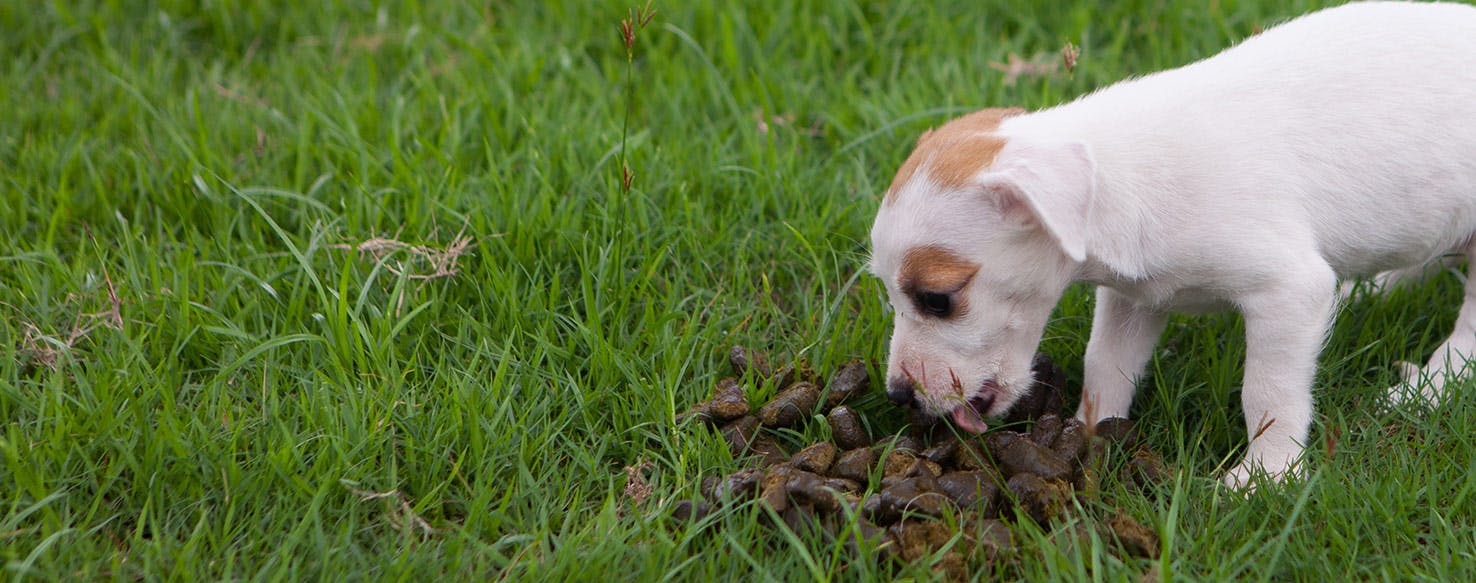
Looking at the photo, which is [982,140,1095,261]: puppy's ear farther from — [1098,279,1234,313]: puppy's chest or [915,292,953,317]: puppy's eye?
[1098,279,1234,313]: puppy's chest

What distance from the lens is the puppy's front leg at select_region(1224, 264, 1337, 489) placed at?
3.52m

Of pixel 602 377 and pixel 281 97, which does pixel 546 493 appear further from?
pixel 281 97

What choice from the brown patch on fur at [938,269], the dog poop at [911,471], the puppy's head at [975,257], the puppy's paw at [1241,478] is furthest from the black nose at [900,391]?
the puppy's paw at [1241,478]

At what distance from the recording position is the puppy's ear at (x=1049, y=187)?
324cm

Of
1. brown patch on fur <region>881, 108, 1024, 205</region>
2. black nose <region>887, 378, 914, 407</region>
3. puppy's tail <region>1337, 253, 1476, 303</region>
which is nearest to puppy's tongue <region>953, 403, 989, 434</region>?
black nose <region>887, 378, 914, 407</region>

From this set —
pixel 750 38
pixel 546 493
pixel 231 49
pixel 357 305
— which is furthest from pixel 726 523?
pixel 231 49

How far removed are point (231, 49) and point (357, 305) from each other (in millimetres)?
2793

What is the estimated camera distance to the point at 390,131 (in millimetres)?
5281

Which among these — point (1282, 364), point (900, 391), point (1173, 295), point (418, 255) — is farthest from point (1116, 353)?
point (418, 255)

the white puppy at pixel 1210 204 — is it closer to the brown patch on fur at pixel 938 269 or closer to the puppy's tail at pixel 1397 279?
the brown patch on fur at pixel 938 269

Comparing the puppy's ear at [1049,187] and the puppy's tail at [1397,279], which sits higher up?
the puppy's ear at [1049,187]

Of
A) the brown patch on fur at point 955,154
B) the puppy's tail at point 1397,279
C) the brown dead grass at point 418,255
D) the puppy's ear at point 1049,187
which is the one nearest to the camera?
the puppy's ear at point 1049,187

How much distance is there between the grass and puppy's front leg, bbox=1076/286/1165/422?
0.10 meters

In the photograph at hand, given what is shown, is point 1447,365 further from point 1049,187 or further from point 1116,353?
point 1049,187
